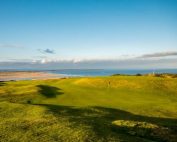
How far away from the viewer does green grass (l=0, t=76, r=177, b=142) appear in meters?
15.8

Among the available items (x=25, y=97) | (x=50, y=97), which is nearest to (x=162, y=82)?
(x=50, y=97)

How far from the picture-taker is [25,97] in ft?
121

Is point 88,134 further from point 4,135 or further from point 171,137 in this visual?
point 171,137

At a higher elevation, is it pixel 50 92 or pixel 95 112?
pixel 50 92

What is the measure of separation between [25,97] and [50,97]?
3154 mm

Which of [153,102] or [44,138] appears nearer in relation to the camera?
[44,138]

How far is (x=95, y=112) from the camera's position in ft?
91.2

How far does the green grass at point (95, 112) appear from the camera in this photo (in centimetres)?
1581

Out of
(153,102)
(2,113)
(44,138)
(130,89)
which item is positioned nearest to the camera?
(44,138)

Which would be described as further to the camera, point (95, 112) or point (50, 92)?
point (50, 92)

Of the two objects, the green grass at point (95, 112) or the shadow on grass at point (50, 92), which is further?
the shadow on grass at point (50, 92)

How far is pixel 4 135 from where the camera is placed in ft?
49.5

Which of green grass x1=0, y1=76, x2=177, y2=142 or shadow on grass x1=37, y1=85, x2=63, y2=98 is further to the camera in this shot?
shadow on grass x1=37, y1=85, x2=63, y2=98

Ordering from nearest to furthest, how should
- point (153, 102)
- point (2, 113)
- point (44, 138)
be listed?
point (44, 138)
point (2, 113)
point (153, 102)
